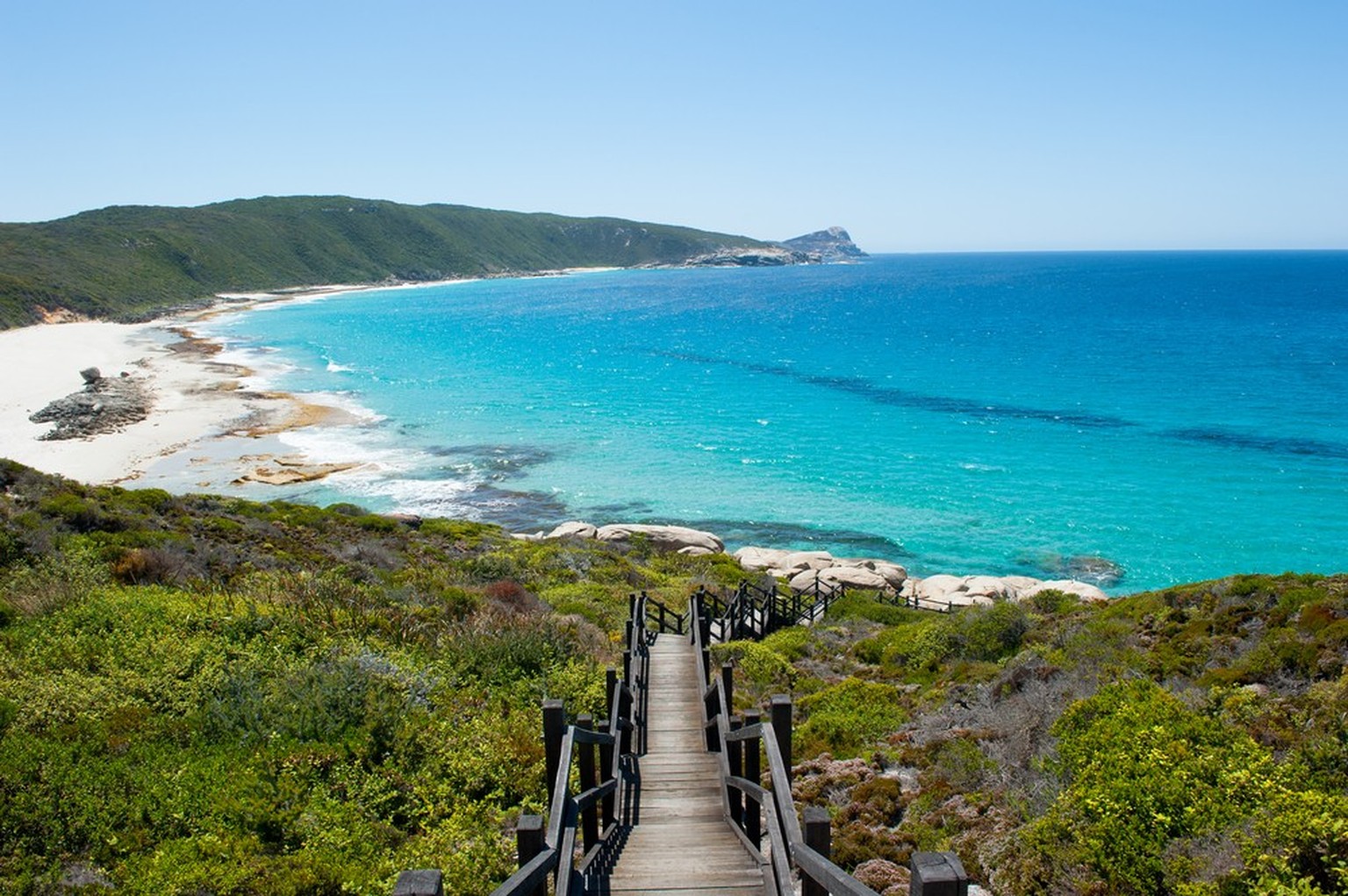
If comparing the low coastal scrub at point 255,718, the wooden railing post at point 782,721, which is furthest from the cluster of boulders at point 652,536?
the wooden railing post at point 782,721

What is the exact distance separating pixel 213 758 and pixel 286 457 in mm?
39025

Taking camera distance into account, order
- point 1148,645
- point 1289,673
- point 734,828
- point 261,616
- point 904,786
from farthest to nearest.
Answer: point 1148,645 → point 261,616 → point 1289,673 → point 904,786 → point 734,828

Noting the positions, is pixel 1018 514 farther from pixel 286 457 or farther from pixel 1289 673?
pixel 286 457

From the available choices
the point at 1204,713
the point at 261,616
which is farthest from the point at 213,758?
the point at 1204,713

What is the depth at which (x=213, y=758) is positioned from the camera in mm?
7754

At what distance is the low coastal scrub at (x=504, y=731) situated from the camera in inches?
248

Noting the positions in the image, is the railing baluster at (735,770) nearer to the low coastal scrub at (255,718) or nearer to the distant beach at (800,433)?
the low coastal scrub at (255,718)

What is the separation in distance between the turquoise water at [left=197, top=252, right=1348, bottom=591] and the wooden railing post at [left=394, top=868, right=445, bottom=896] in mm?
30047

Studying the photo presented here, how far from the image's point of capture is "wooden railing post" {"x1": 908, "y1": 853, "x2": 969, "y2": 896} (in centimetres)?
272

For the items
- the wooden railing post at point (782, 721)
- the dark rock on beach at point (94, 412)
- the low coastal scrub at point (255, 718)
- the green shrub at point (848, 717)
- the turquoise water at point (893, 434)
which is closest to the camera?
the wooden railing post at point (782, 721)

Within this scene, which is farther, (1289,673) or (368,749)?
(1289,673)

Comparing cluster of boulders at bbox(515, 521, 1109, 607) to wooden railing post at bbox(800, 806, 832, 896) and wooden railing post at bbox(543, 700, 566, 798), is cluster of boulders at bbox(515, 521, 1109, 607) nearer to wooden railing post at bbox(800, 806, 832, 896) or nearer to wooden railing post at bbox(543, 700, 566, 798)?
wooden railing post at bbox(543, 700, 566, 798)

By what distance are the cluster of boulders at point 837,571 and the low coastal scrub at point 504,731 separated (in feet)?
31.5

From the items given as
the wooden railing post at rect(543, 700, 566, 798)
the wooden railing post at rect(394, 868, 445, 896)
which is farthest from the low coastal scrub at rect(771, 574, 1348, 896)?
the wooden railing post at rect(394, 868, 445, 896)
